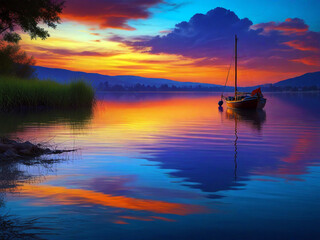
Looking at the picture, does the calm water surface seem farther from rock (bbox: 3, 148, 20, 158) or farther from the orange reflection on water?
rock (bbox: 3, 148, 20, 158)

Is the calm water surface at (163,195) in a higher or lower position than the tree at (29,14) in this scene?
lower

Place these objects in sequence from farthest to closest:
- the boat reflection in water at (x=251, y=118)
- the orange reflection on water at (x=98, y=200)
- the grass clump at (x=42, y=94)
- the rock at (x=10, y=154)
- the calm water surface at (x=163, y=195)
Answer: the grass clump at (x=42, y=94), the boat reflection in water at (x=251, y=118), the rock at (x=10, y=154), the orange reflection on water at (x=98, y=200), the calm water surface at (x=163, y=195)

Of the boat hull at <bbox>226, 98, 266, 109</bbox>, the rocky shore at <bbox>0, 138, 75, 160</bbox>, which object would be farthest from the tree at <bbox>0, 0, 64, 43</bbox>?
the boat hull at <bbox>226, 98, 266, 109</bbox>

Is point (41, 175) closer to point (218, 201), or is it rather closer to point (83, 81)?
point (218, 201)

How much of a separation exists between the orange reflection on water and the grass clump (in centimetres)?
2795

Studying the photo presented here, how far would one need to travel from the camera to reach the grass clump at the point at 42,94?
34.2 meters

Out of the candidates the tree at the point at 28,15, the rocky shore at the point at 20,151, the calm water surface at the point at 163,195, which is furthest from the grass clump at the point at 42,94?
the calm water surface at the point at 163,195

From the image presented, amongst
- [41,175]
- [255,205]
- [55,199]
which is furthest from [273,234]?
[41,175]

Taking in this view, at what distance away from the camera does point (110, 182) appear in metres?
9.05

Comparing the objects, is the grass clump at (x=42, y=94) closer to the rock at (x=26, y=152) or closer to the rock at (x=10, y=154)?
the rock at (x=26, y=152)

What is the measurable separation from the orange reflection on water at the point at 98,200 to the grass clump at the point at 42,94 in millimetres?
27948

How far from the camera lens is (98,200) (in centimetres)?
739

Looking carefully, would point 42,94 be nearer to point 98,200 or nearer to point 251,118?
point 251,118

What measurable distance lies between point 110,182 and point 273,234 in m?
4.56
